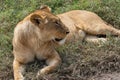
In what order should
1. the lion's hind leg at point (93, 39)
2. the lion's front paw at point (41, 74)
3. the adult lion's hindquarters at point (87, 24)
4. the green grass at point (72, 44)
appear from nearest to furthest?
the lion's front paw at point (41, 74) → the green grass at point (72, 44) → the lion's hind leg at point (93, 39) → the adult lion's hindquarters at point (87, 24)

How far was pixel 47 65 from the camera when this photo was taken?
555 centimetres

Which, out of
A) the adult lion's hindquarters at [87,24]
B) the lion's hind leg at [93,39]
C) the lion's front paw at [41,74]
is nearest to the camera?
the lion's front paw at [41,74]

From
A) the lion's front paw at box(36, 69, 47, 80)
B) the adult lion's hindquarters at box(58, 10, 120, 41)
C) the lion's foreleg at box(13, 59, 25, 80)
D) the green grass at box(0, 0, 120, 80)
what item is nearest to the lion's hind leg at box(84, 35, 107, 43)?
the adult lion's hindquarters at box(58, 10, 120, 41)

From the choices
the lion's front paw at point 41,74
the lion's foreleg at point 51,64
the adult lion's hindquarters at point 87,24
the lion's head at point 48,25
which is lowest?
the lion's front paw at point 41,74

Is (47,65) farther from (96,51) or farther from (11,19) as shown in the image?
(11,19)

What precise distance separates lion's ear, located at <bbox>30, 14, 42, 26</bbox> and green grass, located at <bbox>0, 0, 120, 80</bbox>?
2.18 feet

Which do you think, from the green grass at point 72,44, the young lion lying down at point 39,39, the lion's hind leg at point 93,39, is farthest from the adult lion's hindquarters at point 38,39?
the lion's hind leg at point 93,39

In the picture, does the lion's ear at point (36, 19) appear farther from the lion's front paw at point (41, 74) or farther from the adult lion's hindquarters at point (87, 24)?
the adult lion's hindquarters at point (87, 24)

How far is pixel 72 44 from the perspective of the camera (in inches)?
237

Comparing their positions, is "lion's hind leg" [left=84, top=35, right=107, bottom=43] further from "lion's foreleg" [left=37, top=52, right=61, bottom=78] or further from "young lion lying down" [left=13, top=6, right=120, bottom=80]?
"lion's foreleg" [left=37, top=52, right=61, bottom=78]

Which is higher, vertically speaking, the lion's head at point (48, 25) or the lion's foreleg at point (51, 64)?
the lion's head at point (48, 25)

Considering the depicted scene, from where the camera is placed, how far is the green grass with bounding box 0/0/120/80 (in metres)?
5.48

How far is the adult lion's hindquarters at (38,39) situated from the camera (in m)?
5.29

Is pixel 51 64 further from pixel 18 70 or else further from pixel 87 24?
pixel 87 24
